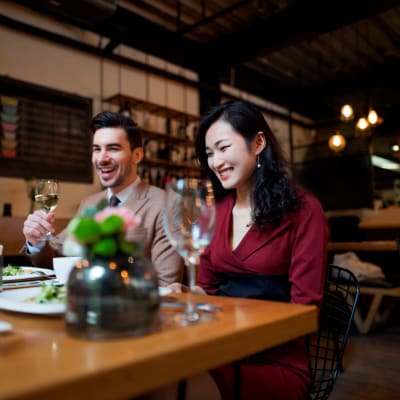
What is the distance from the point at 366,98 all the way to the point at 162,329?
27.0 ft

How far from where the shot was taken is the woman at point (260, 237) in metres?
1.09

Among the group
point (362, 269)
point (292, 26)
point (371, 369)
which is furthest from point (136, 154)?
point (292, 26)

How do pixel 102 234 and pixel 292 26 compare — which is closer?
pixel 102 234

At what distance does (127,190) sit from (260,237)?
2.89 ft

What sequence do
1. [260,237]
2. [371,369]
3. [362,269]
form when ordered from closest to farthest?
[260,237] → [371,369] → [362,269]

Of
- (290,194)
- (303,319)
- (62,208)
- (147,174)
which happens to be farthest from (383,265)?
(303,319)

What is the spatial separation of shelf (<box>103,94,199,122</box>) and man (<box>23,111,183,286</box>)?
107 inches

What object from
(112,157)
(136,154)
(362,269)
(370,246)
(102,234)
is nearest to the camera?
(102,234)

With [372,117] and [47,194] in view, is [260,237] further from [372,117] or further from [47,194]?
[372,117]

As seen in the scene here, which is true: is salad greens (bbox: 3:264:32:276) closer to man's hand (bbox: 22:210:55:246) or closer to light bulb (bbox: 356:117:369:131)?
man's hand (bbox: 22:210:55:246)

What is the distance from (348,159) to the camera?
27.3ft

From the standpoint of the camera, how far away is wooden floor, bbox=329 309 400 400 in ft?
7.79

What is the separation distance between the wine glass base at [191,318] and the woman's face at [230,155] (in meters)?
0.66

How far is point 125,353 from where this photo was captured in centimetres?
52
